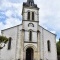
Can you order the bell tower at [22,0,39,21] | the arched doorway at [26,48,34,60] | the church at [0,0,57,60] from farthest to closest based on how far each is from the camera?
1. the bell tower at [22,0,39,21]
2. the arched doorway at [26,48,34,60]
3. the church at [0,0,57,60]

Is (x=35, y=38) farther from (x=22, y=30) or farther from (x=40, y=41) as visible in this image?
(x=22, y=30)

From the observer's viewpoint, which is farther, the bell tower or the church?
the bell tower

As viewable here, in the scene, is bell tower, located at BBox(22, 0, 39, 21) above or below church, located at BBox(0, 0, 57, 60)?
above

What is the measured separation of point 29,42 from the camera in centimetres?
2720

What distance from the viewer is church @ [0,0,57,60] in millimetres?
26370

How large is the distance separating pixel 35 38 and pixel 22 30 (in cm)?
300

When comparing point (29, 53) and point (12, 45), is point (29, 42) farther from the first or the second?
point (12, 45)

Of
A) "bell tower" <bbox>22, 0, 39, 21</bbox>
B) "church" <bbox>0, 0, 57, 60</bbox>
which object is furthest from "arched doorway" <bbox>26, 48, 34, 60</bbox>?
"bell tower" <bbox>22, 0, 39, 21</bbox>

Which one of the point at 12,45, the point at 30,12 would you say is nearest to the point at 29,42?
the point at 12,45

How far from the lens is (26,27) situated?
2847 centimetres

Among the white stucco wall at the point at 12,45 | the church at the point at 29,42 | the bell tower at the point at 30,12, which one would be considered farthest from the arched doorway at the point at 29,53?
the bell tower at the point at 30,12

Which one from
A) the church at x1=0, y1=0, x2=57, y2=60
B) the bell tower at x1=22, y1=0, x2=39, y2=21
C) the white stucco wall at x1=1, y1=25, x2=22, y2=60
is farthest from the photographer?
the bell tower at x1=22, y1=0, x2=39, y2=21

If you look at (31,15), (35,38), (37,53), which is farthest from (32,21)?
(37,53)

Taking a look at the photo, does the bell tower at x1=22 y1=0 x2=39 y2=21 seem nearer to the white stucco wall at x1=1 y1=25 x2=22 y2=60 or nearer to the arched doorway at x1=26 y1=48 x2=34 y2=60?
the white stucco wall at x1=1 y1=25 x2=22 y2=60
